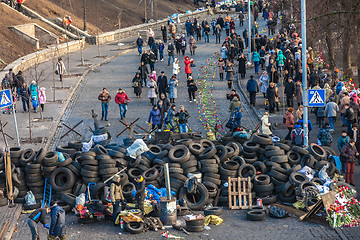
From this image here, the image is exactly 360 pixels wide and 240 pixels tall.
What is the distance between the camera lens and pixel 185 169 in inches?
788

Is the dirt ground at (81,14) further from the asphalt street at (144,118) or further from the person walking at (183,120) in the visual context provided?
the person walking at (183,120)

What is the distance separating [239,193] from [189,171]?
5.27ft

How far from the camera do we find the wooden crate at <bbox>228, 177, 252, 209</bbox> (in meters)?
19.2

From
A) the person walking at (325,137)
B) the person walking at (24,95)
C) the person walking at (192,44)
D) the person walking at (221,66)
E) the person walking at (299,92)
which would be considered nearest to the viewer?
the person walking at (325,137)

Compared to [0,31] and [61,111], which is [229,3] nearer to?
[0,31]

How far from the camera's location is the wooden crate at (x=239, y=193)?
63.1ft

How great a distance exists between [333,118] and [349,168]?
6.05m

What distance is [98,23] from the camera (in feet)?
192

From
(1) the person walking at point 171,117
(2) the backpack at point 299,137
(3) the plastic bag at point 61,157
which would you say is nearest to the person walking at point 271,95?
(1) the person walking at point 171,117

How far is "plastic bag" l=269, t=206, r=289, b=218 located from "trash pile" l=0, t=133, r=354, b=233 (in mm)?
761

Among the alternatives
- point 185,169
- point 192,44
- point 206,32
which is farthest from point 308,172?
point 206,32

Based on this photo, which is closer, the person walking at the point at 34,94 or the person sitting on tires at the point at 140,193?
the person sitting on tires at the point at 140,193

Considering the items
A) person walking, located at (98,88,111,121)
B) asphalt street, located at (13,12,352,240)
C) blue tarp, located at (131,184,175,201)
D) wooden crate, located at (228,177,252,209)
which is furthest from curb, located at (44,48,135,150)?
wooden crate, located at (228,177,252,209)

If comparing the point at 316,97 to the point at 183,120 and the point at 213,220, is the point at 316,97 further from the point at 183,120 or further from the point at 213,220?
the point at 213,220
